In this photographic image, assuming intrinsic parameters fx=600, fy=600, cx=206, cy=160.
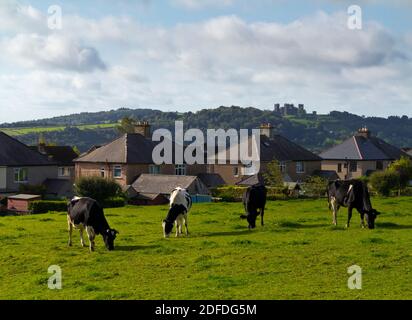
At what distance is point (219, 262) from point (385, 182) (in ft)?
141

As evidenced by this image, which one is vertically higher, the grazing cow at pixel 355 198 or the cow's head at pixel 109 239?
the grazing cow at pixel 355 198

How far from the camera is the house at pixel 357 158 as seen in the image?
93625 mm

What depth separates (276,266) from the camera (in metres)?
19.5

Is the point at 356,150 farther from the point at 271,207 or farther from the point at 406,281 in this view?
the point at 406,281

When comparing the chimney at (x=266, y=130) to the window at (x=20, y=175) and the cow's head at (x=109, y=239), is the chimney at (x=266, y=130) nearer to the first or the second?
the window at (x=20, y=175)

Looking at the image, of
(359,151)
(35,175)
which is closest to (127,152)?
(35,175)

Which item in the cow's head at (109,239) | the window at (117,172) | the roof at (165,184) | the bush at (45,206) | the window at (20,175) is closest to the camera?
the cow's head at (109,239)

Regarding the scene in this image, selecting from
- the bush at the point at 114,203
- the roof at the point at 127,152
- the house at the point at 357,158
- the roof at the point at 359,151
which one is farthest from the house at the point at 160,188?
the roof at the point at 359,151

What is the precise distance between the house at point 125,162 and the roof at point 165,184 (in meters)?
4.71

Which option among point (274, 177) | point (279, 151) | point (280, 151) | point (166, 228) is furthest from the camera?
point (280, 151)

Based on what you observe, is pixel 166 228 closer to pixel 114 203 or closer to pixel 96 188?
pixel 114 203

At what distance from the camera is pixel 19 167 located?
65.1 meters

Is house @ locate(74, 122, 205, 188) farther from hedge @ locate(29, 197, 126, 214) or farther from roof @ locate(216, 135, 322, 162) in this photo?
hedge @ locate(29, 197, 126, 214)
